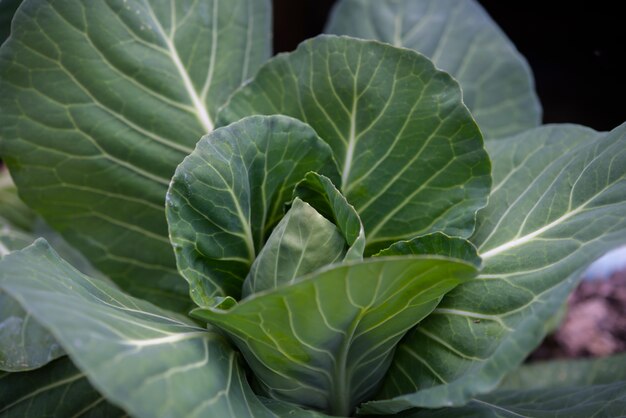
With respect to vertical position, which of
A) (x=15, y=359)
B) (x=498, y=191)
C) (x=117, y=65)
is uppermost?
(x=117, y=65)

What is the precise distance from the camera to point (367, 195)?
32.0 inches

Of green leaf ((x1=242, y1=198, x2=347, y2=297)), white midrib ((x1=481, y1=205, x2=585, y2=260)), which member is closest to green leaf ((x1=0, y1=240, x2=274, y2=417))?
green leaf ((x1=242, y1=198, x2=347, y2=297))

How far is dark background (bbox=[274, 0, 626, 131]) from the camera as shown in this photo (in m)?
1.30

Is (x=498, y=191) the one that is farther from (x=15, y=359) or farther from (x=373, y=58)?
(x=15, y=359)

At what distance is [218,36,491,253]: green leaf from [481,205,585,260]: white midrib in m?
0.04

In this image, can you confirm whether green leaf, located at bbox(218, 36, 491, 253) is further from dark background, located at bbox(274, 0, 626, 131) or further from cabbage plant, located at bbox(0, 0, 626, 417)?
dark background, located at bbox(274, 0, 626, 131)

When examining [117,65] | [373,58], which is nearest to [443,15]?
[373,58]

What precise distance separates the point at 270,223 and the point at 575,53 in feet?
2.99

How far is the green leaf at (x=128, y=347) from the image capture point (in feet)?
1.62

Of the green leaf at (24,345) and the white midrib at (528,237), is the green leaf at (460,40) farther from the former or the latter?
the green leaf at (24,345)

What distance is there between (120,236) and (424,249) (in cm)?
47

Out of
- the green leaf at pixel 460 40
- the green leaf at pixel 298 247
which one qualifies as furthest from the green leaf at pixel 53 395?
the green leaf at pixel 460 40

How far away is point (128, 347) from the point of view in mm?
543

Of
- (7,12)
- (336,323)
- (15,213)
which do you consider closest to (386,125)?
(336,323)
